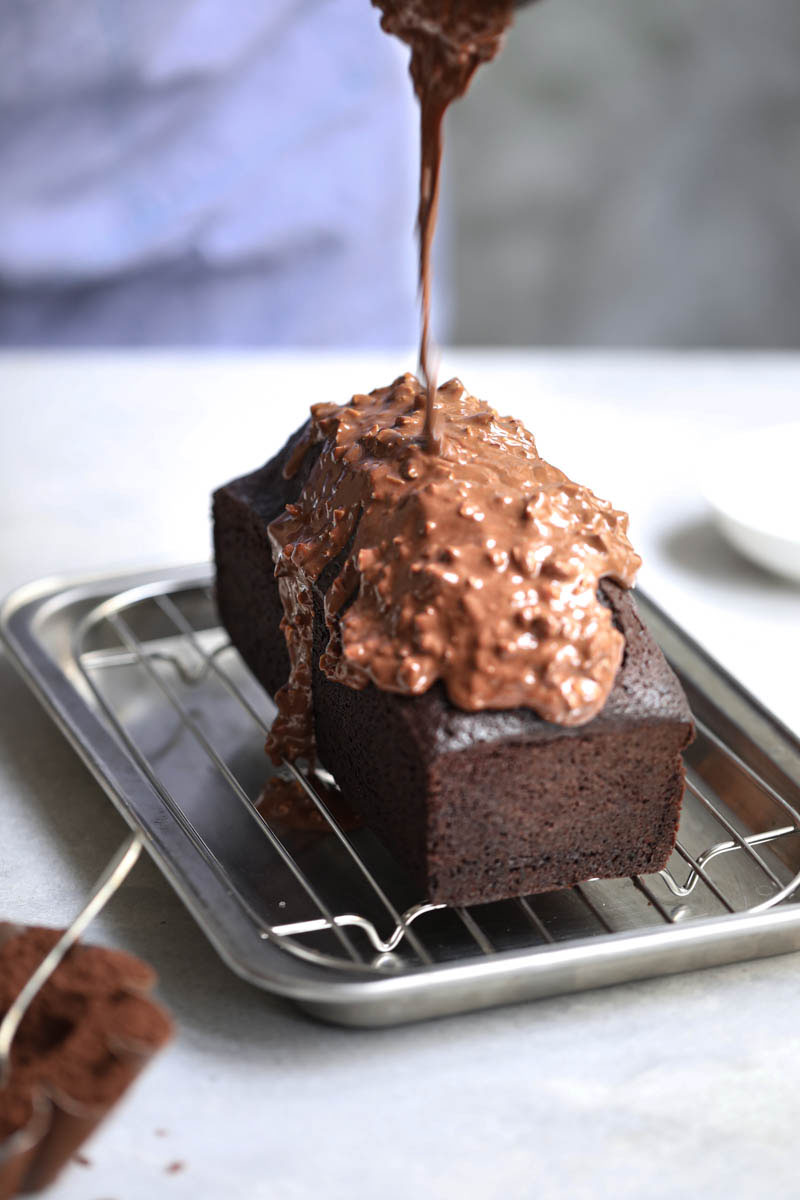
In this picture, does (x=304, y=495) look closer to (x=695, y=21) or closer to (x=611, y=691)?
(x=611, y=691)

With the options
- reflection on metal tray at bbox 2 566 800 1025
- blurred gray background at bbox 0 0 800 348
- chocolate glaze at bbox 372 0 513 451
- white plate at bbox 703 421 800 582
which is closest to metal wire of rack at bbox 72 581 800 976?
reflection on metal tray at bbox 2 566 800 1025

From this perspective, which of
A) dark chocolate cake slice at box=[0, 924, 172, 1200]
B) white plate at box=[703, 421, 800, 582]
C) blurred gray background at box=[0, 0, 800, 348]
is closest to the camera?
dark chocolate cake slice at box=[0, 924, 172, 1200]

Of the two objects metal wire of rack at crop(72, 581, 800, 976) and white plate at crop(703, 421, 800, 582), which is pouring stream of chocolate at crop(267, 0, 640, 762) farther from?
white plate at crop(703, 421, 800, 582)

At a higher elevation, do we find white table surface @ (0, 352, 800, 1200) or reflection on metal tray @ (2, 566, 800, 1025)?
reflection on metal tray @ (2, 566, 800, 1025)

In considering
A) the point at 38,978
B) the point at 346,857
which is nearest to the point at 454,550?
the point at 346,857

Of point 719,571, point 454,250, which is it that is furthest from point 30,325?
point 454,250
